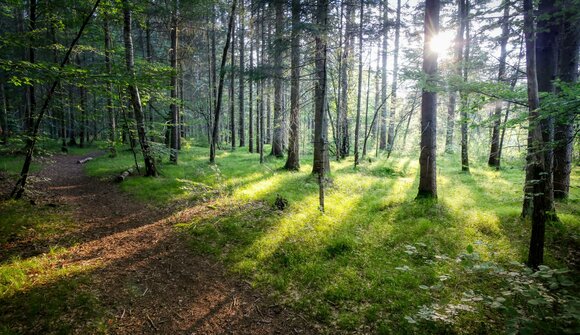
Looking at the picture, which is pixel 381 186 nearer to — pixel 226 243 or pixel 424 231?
pixel 424 231

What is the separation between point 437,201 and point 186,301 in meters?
7.25

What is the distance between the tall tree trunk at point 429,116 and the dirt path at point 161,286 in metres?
6.07

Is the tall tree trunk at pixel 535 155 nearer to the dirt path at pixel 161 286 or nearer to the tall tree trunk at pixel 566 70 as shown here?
the tall tree trunk at pixel 566 70

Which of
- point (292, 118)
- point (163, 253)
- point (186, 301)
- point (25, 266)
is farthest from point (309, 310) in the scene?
point (292, 118)

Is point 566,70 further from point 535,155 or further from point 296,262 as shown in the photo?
point 296,262

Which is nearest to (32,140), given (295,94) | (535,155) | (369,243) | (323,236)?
(323,236)

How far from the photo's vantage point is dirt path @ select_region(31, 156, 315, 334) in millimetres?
4172

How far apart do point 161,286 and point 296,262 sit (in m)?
2.61

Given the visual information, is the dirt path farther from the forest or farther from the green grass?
the green grass

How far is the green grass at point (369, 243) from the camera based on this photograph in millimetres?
4414

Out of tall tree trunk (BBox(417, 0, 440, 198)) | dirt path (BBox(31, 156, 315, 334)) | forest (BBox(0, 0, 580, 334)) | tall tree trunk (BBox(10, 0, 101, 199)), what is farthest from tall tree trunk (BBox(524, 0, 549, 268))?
tall tree trunk (BBox(10, 0, 101, 199))

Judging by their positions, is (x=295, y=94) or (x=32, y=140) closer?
(x=32, y=140)

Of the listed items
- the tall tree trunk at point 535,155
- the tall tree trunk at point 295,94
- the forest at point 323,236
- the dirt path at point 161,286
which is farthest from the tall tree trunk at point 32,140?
the tall tree trunk at point 535,155

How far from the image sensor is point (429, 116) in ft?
26.5
